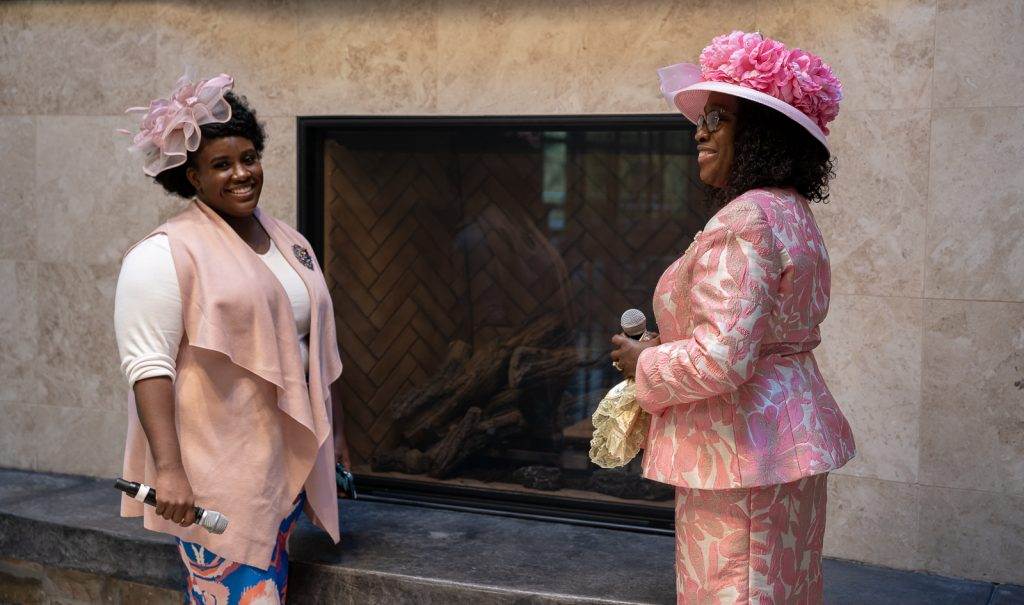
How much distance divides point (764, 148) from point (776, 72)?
170 mm

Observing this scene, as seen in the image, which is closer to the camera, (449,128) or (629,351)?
(629,351)

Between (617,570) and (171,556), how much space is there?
5.00 feet

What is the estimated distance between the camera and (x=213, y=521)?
2.73m

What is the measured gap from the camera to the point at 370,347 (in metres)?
4.70

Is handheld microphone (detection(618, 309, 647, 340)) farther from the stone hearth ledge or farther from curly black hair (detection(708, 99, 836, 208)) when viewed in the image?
the stone hearth ledge

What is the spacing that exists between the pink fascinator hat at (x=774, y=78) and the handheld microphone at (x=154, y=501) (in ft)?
4.97

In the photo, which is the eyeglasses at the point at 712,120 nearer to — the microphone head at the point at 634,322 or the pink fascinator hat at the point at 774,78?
the pink fascinator hat at the point at 774,78

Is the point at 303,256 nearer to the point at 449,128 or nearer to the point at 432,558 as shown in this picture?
the point at 432,558

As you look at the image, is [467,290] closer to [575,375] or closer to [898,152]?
[575,375]

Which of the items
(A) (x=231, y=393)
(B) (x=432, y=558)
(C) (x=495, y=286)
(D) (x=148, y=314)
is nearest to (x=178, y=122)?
(D) (x=148, y=314)

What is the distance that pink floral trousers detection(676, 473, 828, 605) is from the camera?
96.5 inches

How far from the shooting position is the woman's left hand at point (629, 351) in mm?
2588

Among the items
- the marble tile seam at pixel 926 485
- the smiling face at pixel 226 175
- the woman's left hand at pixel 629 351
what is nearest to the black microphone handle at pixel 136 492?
the smiling face at pixel 226 175

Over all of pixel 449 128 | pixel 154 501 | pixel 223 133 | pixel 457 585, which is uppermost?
pixel 449 128
